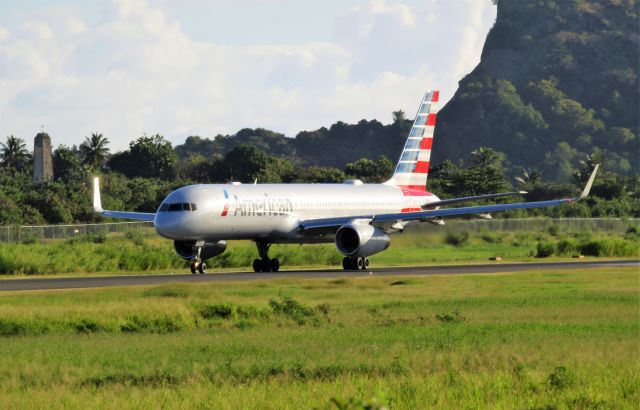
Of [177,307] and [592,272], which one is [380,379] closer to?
[177,307]

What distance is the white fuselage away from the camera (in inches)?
2179

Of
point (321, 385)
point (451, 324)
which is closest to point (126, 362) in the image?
point (321, 385)

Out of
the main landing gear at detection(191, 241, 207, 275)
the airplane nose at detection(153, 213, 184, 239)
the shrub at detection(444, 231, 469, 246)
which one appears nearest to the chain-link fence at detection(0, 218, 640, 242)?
the shrub at detection(444, 231, 469, 246)

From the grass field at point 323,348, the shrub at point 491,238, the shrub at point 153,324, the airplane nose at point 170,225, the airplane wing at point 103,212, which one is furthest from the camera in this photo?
the shrub at point 491,238

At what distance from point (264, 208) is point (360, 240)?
15.9 ft

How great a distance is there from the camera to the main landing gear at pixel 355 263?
59050 mm

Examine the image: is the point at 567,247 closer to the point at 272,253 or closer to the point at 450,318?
the point at 272,253

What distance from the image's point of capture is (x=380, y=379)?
71.4ft

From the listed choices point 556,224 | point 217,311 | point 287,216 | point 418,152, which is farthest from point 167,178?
point 217,311

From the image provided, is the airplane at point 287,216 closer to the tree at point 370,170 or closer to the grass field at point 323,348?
the grass field at point 323,348

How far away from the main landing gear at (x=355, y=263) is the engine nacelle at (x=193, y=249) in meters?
5.97

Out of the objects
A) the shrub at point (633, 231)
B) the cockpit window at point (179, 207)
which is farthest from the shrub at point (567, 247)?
the cockpit window at point (179, 207)

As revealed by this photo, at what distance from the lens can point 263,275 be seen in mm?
54656

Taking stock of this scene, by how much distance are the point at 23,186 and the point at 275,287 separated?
9136cm
